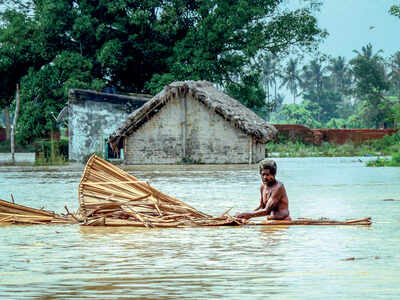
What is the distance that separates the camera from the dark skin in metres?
9.31

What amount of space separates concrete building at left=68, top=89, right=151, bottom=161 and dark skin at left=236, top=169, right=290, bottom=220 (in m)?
18.4

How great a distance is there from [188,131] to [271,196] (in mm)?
16320

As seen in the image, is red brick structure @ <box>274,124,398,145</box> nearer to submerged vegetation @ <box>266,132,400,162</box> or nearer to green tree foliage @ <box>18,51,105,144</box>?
submerged vegetation @ <box>266,132,400,162</box>

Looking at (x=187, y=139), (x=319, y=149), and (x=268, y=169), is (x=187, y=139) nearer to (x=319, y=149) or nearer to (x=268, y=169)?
(x=268, y=169)

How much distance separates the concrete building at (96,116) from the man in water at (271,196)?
1847 cm

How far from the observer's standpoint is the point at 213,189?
1823 cm

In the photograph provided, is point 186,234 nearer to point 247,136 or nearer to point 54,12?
point 247,136

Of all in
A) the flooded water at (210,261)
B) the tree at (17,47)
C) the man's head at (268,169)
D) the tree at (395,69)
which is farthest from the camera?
the tree at (395,69)

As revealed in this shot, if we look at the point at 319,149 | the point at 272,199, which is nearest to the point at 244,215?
the point at 272,199

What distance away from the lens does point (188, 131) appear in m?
25.6

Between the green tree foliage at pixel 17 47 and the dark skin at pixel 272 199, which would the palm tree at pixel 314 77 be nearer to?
the green tree foliage at pixel 17 47

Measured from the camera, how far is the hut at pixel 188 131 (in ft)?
82.1

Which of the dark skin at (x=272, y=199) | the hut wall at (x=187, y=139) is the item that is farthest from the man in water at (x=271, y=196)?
the hut wall at (x=187, y=139)

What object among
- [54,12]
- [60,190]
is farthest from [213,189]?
[54,12]
